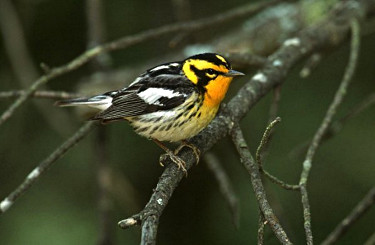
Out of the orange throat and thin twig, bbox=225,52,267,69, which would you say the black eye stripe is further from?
thin twig, bbox=225,52,267,69

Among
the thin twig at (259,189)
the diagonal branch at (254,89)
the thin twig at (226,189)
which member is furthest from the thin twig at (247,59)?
the thin twig at (259,189)

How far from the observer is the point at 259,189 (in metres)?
2.60

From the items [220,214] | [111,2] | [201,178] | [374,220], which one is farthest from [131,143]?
[374,220]

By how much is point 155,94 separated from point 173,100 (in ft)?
0.54

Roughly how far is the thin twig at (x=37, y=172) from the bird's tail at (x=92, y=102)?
23 centimetres

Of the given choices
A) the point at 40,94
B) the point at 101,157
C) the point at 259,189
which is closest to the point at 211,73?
the point at 40,94

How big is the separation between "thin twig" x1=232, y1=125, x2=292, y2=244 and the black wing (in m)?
0.57

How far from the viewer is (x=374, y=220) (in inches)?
180

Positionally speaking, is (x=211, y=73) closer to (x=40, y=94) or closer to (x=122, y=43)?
(x=122, y=43)

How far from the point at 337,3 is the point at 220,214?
2.05 meters

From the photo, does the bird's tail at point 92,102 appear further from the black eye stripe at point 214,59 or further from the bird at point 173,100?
the black eye stripe at point 214,59

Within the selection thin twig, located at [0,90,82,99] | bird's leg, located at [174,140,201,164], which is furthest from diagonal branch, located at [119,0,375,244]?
thin twig, located at [0,90,82,99]

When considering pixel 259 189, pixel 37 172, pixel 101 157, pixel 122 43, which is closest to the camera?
pixel 259 189

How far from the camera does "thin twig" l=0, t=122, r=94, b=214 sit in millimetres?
3113
